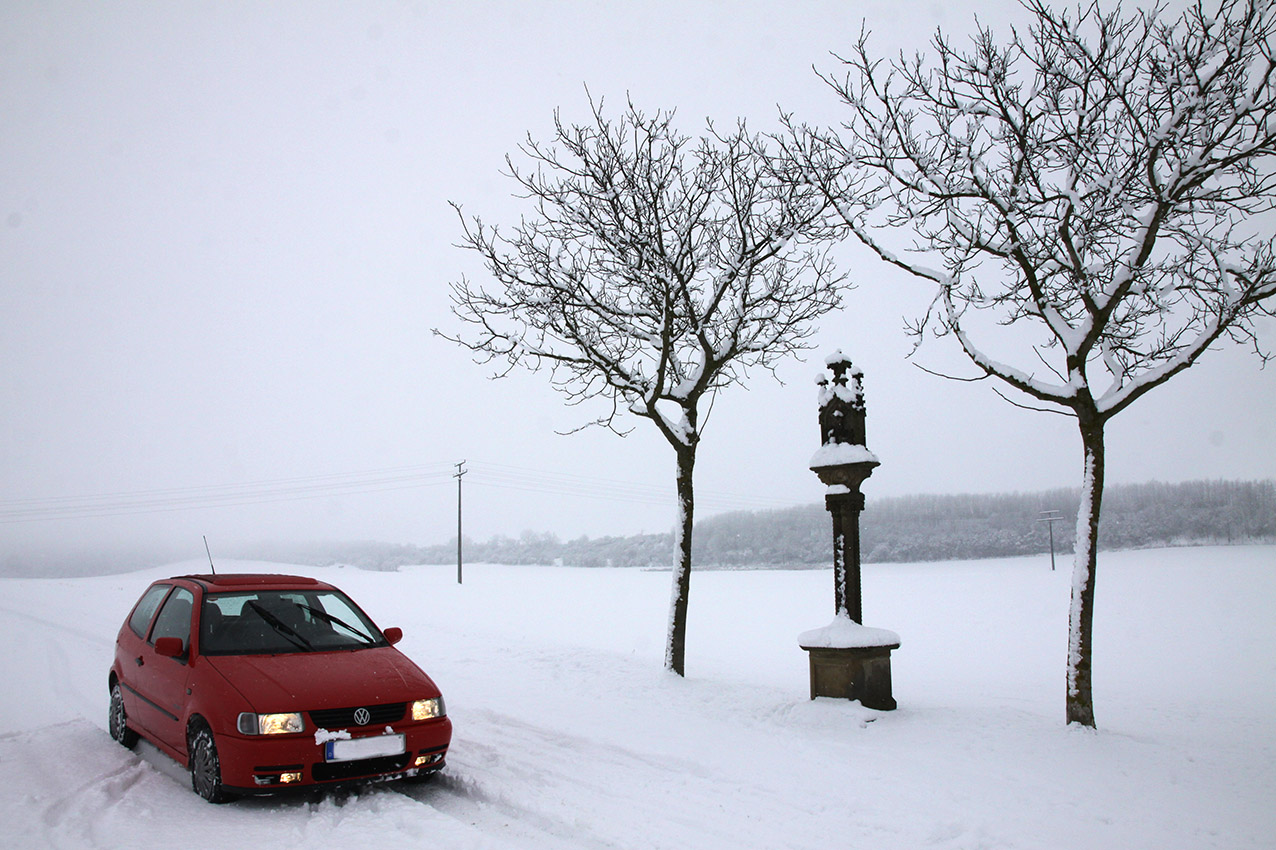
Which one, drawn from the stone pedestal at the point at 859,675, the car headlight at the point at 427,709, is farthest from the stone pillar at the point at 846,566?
the car headlight at the point at 427,709

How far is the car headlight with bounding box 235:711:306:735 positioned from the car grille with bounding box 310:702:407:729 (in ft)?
0.34

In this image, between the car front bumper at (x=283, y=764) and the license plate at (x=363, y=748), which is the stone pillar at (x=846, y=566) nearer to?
the license plate at (x=363, y=748)

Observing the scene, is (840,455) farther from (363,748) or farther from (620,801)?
(363,748)

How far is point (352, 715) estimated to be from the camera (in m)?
5.15

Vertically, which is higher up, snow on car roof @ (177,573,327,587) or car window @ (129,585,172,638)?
snow on car roof @ (177,573,327,587)

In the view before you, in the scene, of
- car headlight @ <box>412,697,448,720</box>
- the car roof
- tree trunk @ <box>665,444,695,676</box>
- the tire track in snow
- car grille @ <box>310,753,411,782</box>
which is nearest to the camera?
the tire track in snow

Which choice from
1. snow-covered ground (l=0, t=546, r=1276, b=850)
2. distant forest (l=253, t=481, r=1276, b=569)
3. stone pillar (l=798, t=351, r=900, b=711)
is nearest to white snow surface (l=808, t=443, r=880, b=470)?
stone pillar (l=798, t=351, r=900, b=711)

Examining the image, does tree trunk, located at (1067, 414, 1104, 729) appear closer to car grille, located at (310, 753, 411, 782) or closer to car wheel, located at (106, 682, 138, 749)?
car grille, located at (310, 753, 411, 782)

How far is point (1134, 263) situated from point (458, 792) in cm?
776

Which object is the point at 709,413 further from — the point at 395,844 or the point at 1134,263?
the point at 395,844

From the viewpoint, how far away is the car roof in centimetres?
645

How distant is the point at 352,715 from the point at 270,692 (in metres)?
0.57

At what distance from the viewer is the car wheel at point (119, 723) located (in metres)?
6.65

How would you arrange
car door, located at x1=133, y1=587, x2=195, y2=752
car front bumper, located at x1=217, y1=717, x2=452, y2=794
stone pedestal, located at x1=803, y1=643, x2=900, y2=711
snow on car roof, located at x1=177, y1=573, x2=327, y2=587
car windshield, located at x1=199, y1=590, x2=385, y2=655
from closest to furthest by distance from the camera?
car front bumper, located at x1=217, y1=717, x2=452, y2=794 < car door, located at x1=133, y1=587, x2=195, y2=752 < car windshield, located at x1=199, y1=590, x2=385, y2=655 < snow on car roof, located at x1=177, y1=573, x2=327, y2=587 < stone pedestal, located at x1=803, y1=643, x2=900, y2=711
